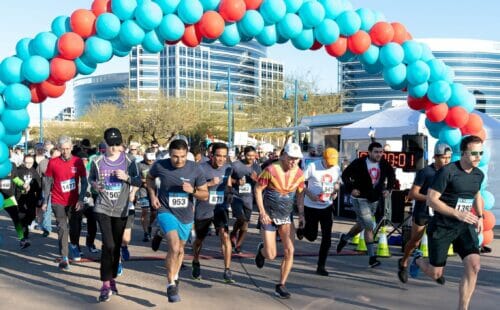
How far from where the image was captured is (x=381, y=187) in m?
9.31

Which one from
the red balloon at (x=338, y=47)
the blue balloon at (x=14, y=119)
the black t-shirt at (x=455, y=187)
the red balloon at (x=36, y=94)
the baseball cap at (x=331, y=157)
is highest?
the red balloon at (x=338, y=47)

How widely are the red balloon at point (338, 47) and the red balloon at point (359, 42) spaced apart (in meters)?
0.08

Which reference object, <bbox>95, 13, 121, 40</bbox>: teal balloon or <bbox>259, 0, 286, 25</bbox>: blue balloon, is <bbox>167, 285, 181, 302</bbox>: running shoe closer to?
<bbox>95, 13, 121, 40</bbox>: teal balloon

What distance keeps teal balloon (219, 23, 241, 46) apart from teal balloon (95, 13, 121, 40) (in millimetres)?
1670

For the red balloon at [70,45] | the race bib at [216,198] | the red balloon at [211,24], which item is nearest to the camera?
the race bib at [216,198]

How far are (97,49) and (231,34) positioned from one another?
2.10 metres

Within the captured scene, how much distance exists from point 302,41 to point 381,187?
2.75 m

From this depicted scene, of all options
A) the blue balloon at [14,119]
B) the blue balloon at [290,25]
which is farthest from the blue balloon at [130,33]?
the blue balloon at [290,25]

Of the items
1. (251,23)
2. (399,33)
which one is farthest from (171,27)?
(399,33)

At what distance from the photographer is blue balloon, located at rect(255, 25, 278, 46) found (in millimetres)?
10008

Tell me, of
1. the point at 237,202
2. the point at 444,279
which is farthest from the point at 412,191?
the point at 237,202

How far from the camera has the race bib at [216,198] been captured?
8.28m

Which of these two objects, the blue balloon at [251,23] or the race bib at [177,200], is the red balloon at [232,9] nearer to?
the blue balloon at [251,23]

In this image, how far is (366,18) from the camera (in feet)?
33.9
